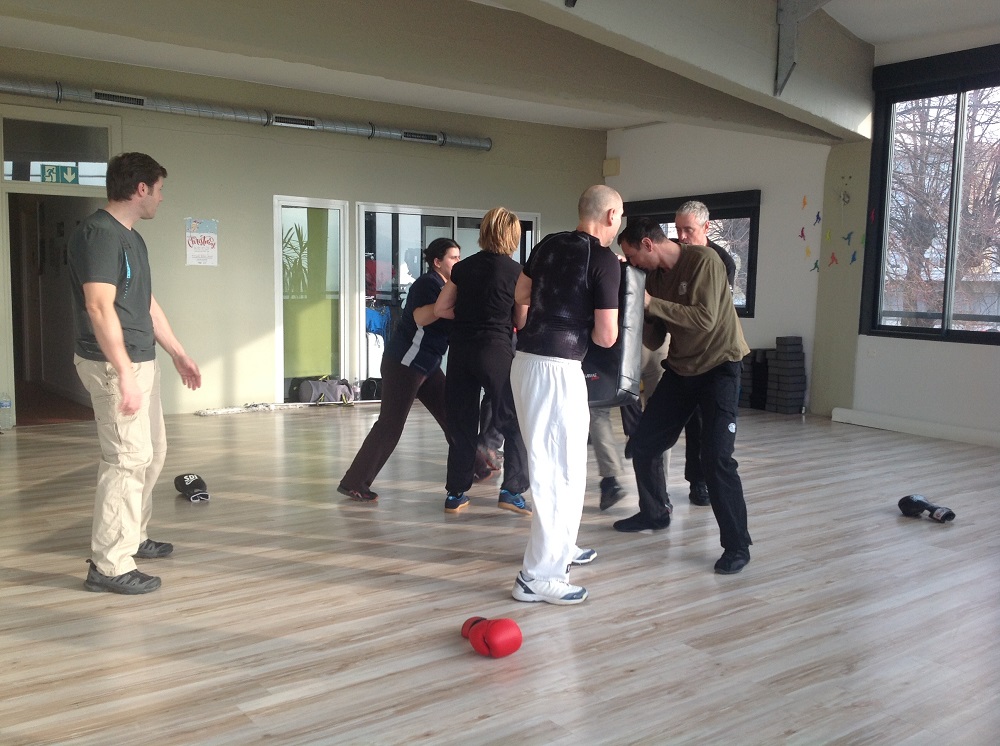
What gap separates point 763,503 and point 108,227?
12.6ft

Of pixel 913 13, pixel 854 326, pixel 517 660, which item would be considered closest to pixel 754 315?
pixel 854 326

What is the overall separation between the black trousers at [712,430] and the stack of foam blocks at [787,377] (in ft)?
17.4

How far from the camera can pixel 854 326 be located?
28.8 ft

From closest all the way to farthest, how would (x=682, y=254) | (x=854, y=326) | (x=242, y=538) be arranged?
(x=682, y=254)
(x=242, y=538)
(x=854, y=326)

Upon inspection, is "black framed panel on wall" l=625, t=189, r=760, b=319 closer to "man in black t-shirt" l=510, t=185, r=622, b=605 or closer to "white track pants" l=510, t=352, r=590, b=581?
"man in black t-shirt" l=510, t=185, r=622, b=605

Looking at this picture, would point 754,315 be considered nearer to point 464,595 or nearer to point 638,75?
point 638,75

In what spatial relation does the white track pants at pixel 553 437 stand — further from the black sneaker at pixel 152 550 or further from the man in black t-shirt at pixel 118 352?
the black sneaker at pixel 152 550

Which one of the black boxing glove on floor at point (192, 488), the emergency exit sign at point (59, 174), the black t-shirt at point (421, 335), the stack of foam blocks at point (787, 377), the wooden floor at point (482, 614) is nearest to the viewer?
the wooden floor at point (482, 614)

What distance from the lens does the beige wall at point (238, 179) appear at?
8328 millimetres

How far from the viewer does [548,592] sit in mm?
3486

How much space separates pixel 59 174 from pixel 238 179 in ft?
5.46

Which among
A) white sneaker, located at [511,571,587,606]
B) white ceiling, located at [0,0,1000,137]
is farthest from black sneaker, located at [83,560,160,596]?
white ceiling, located at [0,0,1000,137]

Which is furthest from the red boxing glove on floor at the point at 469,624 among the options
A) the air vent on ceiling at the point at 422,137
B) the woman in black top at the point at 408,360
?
the air vent on ceiling at the point at 422,137

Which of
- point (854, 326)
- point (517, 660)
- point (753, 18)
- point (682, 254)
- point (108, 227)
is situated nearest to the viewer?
point (517, 660)
